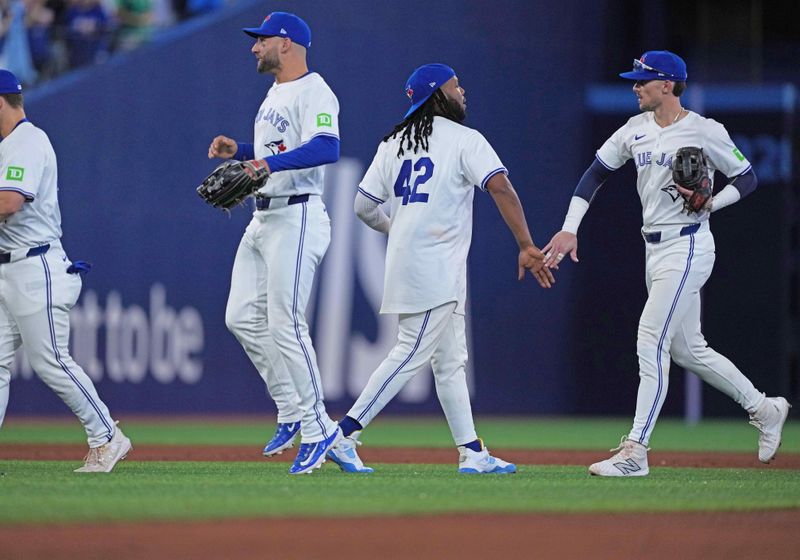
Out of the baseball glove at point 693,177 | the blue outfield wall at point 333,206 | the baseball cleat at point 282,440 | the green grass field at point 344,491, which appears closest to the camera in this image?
the green grass field at point 344,491

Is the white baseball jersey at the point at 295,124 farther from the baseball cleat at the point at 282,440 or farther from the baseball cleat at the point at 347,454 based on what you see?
the baseball cleat at the point at 282,440

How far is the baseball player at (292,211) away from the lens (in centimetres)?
648

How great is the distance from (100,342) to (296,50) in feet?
22.8

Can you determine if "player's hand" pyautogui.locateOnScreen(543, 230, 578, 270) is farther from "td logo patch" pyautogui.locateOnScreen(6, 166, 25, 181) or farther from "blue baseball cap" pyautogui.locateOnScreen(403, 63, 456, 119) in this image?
"td logo patch" pyautogui.locateOnScreen(6, 166, 25, 181)

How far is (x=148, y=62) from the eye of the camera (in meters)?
13.8

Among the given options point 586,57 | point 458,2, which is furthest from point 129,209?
point 586,57

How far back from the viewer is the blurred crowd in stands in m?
13.7

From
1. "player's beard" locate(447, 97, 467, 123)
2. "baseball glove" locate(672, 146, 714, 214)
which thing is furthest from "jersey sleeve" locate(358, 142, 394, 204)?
"baseball glove" locate(672, 146, 714, 214)

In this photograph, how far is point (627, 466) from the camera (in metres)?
6.60

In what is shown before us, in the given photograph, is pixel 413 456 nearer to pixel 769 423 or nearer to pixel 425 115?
pixel 769 423

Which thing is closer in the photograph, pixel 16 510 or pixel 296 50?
pixel 16 510

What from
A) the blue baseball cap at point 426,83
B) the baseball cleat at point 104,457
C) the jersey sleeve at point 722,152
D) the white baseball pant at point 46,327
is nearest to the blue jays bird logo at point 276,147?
the blue baseball cap at point 426,83

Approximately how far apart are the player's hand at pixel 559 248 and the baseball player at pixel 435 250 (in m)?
0.15

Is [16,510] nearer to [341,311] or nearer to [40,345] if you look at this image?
[40,345]
